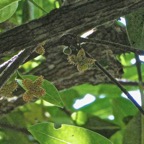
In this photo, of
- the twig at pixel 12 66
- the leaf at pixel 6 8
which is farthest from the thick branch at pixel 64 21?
the leaf at pixel 6 8

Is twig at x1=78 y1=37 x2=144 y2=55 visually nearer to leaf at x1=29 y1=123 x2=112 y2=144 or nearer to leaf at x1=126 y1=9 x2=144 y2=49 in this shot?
leaf at x1=126 y1=9 x2=144 y2=49

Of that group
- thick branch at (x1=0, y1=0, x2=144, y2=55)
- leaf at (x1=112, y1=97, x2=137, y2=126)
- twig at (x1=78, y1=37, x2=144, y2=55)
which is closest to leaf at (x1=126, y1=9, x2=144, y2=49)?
twig at (x1=78, y1=37, x2=144, y2=55)

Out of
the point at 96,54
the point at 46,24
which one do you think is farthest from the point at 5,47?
the point at 96,54

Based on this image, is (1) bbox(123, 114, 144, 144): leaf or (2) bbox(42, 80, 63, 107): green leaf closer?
(2) bbox(42, 80, 63, 107): green leaf

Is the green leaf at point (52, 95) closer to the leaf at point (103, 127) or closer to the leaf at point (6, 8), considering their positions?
the leaf at point (6, 8)

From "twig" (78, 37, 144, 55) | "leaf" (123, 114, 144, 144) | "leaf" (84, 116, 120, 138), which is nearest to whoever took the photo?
"twig" (78, 37, 144, 55)

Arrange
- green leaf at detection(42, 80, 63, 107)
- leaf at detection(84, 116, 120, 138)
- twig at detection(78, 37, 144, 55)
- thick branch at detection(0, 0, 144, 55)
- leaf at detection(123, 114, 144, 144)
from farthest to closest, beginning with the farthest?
leaf at detection(84, 116, 120, 138) < leaf at detection(123, 114, 144, 144) < green leaf at detection(42, 80, 63, 107) < twig at detection(78, 37, 144, 55) < thick branch at detection(0, 0, 144, 55)
